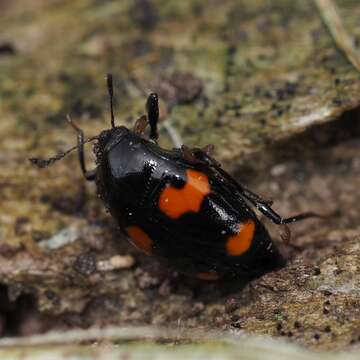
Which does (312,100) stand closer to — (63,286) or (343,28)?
(343,28)

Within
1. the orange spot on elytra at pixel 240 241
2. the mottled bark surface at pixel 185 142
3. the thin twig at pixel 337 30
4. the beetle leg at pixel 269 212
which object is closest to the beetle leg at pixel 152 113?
the mottled bark surface at pixel 185 142

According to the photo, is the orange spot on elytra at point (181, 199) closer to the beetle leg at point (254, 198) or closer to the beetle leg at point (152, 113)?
the beetle leg at point (254, 198)

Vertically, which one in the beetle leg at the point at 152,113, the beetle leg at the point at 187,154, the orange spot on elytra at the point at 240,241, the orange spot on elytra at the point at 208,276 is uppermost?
the beetle leg at the point at 152,113

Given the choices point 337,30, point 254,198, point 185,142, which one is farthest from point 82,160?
point 337,30

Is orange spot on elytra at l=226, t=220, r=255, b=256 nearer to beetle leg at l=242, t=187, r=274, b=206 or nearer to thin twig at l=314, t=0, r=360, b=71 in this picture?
beetle leg at l=242, t=187, r=274, b=206

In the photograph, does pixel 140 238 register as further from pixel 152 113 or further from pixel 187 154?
pixel 152 113

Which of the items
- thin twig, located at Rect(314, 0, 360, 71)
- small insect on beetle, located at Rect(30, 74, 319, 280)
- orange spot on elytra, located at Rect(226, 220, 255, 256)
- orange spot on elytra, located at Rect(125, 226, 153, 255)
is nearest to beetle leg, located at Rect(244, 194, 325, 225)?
small insect on beetle, located at Rect(30, 74, 319, 280)
